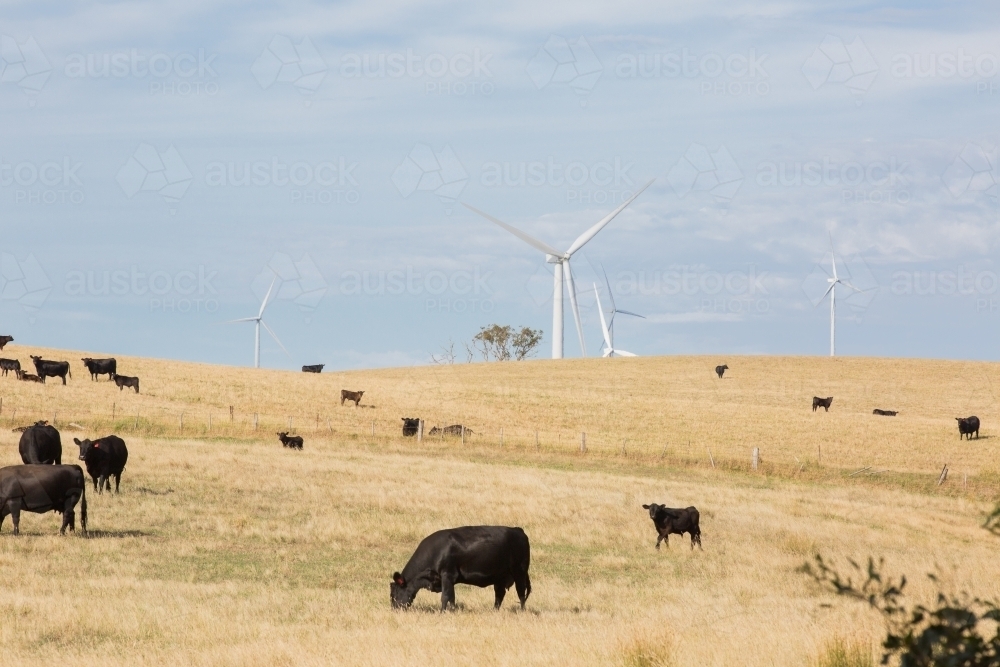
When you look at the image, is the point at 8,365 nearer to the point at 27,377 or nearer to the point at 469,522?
the point at 27,377

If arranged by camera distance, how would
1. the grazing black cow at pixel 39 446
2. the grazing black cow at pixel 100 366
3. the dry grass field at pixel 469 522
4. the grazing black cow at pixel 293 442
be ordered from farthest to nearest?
the grazing black cow at pixel 100 366 < the grazing black cow at pixel 293 442 < the grazing black cow at pixel 39 446 < the dry grass field at pixel 469 522

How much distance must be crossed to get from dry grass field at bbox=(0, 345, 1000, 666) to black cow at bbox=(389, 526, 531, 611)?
326mm

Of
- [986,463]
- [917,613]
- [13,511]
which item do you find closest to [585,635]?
[917,613]

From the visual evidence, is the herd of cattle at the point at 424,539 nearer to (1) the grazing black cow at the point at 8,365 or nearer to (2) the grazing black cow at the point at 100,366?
(1) the grazing black cow at the point at 8,365

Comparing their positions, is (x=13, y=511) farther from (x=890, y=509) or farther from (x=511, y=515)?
(x=890, y=509)

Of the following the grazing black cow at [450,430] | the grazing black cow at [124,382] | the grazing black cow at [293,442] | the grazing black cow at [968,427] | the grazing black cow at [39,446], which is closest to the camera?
the grazing black cow at [39,446]

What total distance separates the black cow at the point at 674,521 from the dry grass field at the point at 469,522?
0.36 metres

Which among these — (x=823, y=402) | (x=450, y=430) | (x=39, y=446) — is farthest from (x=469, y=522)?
(x=823, y=402)

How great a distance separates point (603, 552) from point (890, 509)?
1390 cm

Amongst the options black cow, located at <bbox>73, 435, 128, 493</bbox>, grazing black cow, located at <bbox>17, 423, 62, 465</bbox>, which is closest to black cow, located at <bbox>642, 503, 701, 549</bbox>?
black cow, located at <bbox>73, 435, 128, 493</bbox>

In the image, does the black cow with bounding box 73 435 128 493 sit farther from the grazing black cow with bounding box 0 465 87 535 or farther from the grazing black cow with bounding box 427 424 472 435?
the grazing black cow with bounding box 427 424 472 435

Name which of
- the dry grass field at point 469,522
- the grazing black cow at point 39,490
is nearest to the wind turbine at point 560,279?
the dry grass field at point 469,522

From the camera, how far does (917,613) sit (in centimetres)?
445

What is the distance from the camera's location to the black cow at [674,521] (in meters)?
21.9
